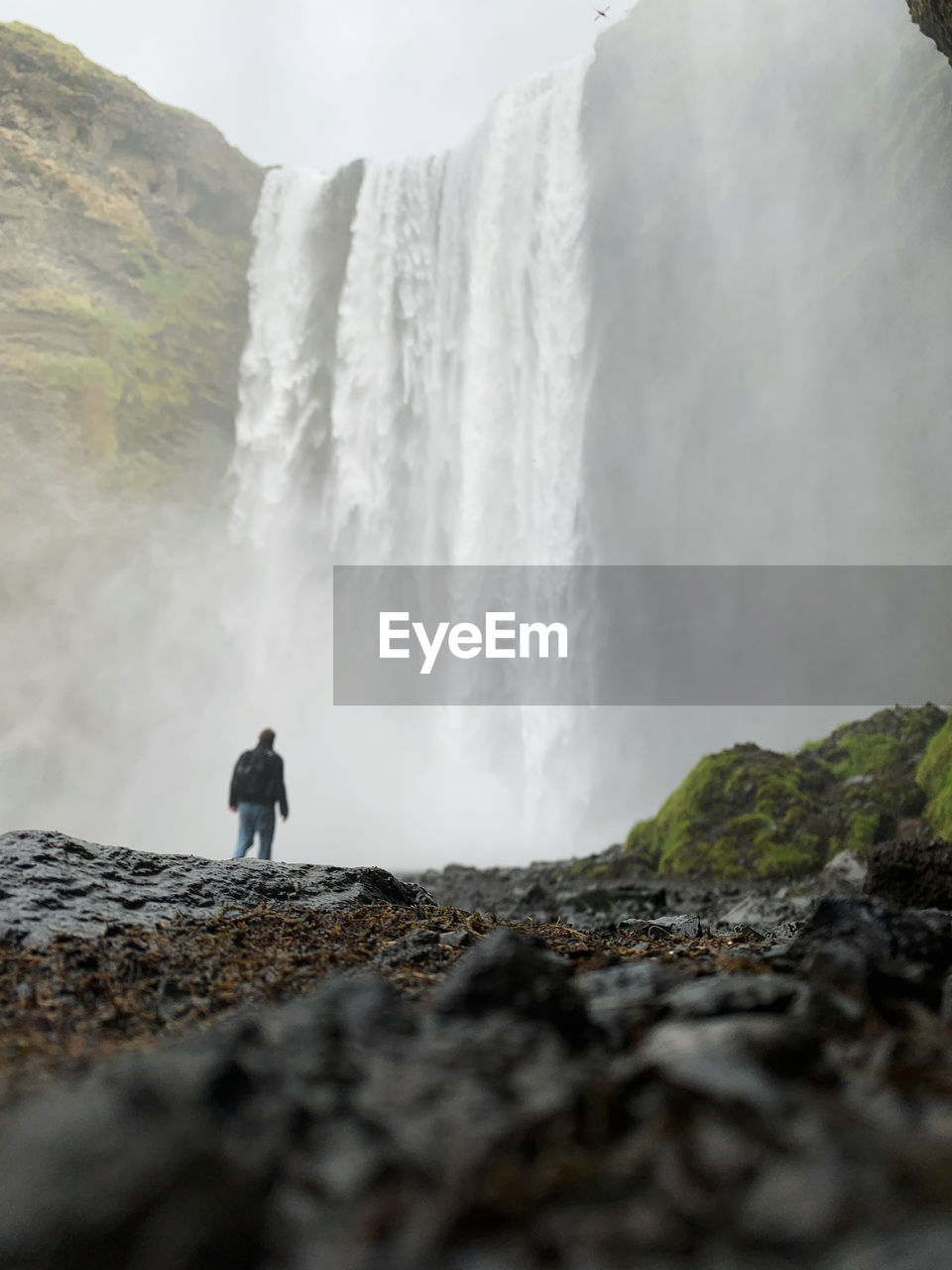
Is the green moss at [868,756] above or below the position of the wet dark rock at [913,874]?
above

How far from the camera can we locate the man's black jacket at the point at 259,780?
10.9 meters

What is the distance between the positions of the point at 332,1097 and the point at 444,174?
127 feet

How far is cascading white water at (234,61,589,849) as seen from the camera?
2856 centimetres

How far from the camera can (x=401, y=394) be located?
A: 33344mm

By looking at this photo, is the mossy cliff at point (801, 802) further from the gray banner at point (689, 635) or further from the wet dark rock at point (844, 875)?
the gray banner at point (689, 635)

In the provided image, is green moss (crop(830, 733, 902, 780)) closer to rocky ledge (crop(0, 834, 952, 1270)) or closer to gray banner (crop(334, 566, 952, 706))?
gray banner (crop(334, 566, 952, 706))

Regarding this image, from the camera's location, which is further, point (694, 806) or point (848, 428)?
point (848, 428)

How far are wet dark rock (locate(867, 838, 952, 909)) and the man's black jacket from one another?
776 cm

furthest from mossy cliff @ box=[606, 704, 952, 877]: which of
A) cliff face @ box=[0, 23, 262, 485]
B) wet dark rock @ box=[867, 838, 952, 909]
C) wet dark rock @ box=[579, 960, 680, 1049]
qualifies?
cliff face @ box=[0, 23, 262, 485]

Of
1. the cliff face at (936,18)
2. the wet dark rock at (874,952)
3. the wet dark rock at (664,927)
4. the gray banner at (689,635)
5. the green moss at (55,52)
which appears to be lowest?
the wet dark rock at (664,927)

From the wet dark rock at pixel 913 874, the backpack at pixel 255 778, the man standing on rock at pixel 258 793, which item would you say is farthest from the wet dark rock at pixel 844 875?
the backpack at pixel 255 778

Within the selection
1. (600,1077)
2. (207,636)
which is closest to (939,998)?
(600,1077)

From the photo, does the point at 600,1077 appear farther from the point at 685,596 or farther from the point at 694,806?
the point at 685,596

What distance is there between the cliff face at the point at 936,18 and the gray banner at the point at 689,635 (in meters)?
14.6
